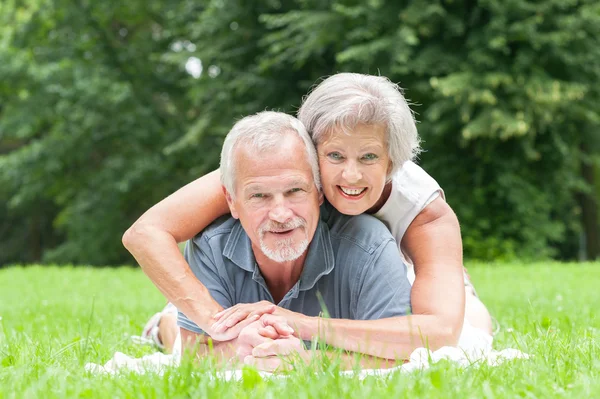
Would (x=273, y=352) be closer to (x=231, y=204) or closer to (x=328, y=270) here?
(x=328, y=270)

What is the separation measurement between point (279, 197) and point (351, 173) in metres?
0.36

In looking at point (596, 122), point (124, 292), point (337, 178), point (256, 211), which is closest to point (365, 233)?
point (337, 178)

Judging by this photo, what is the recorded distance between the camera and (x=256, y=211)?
330 cm

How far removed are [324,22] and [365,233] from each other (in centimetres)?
1045

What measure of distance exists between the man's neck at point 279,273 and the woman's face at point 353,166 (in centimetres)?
34

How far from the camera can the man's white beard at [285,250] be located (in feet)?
10.8

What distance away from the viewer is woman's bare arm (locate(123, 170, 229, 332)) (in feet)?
11.1

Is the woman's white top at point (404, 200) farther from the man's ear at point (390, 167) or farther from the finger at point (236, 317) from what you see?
the finger at point (236, 317)

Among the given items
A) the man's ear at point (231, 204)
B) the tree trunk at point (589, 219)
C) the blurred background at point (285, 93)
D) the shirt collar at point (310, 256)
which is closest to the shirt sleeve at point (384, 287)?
the shirt collar at point (310, 256)

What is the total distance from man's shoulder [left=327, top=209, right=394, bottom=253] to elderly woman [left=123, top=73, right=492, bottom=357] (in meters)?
0.10

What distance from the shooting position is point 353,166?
337 centimetres

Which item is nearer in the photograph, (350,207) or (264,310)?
(264,310)

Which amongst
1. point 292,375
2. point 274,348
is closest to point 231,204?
point 274,348

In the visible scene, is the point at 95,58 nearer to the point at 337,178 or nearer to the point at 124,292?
the point at 124,292
